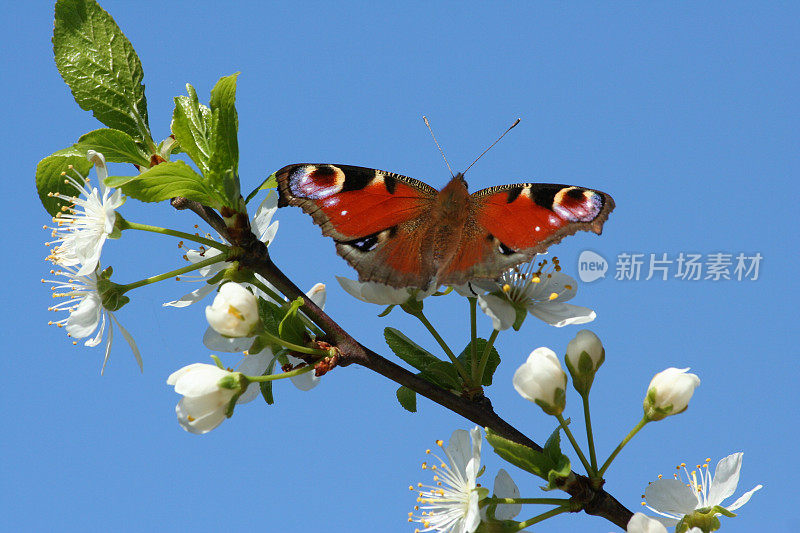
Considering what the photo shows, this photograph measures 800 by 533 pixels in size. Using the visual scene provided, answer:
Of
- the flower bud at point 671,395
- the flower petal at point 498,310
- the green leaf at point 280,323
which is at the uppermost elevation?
the flower petal at point 498,310

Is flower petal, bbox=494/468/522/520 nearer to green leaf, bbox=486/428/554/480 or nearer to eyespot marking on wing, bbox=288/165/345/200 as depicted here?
green leaf, bbox=486/428/554/480

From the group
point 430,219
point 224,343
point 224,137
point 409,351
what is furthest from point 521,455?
point 224,137

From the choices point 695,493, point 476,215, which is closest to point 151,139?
point 476,215

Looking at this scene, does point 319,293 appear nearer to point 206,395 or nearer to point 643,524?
point 206,395

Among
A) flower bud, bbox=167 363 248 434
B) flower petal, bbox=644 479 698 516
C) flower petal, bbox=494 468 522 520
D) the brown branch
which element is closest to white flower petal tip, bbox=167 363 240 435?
flower bud, bbox=167 363 248 434

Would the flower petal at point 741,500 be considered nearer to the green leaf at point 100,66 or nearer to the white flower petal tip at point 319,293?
the white flower petal tip at point 319,293

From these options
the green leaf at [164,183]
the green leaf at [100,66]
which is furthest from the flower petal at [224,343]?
the green leaf at [100,66]
